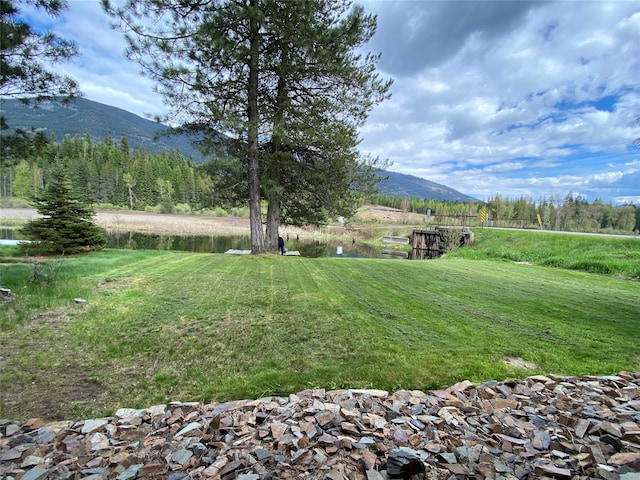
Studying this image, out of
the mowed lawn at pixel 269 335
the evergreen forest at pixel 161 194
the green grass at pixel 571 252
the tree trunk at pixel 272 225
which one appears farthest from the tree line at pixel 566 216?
the mowed lawn at pixel 269 335

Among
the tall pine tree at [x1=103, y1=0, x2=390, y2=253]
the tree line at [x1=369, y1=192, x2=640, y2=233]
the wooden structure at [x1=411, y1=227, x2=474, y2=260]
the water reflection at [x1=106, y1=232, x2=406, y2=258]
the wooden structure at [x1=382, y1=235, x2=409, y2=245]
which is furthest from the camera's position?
the tree line at [x1=369, y1=192, x2=640, y2=233]

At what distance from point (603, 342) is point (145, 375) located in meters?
5.88

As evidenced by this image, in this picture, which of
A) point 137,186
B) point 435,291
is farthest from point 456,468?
point 137,186

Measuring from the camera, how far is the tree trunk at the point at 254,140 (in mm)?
8914

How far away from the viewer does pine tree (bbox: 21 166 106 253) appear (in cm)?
1048

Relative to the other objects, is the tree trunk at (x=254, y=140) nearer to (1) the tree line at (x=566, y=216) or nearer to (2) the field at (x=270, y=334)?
(2) the field at (x=270, y=334)

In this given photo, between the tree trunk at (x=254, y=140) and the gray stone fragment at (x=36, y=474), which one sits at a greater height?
the tree trunk at (x=254, y=140)

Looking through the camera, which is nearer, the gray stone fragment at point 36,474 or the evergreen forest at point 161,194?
the gray stone fragment at point 36,474

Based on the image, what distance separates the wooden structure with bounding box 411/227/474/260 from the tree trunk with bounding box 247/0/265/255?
15.3m

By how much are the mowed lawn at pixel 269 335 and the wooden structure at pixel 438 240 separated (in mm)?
14076

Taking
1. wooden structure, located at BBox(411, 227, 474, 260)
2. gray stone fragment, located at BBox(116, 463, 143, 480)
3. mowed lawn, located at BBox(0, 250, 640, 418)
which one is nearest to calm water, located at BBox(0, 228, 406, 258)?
wooden structure, located at BBox(411, 227, 474, 260)

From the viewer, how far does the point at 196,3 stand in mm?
8609

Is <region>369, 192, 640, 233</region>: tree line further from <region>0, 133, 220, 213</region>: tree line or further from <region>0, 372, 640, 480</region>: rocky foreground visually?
<region>0, 133, 220, 213</region>: tree line

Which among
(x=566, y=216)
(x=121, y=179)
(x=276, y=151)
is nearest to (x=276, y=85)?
(x=276, y=151)
